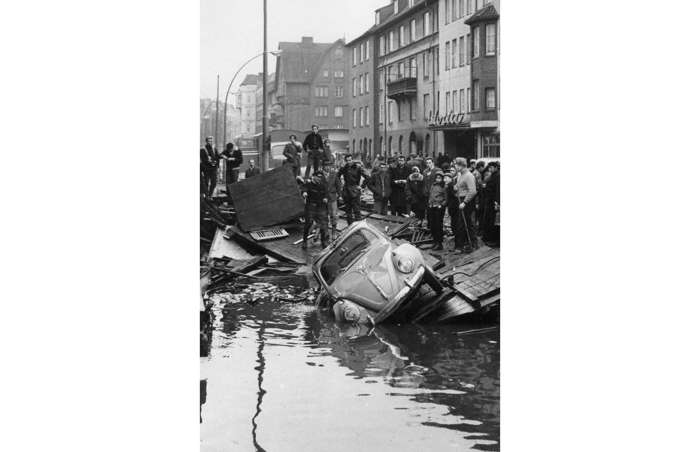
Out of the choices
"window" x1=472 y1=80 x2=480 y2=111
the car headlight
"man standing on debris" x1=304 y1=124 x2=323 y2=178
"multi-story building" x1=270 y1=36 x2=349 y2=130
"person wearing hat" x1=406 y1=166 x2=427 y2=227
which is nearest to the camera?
"window" x1=472 y1=80 x2=480 y2=111

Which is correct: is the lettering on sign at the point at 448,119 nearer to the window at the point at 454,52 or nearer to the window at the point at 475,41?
the window at the point at 454,52

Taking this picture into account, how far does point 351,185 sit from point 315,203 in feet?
2.12

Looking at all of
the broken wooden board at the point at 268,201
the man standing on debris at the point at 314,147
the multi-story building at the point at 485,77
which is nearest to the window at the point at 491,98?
the multi-story building at the point at 485,77

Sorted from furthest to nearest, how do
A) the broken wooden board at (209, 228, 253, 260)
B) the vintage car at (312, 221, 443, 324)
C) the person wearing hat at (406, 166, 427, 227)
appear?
the broken wooden board at (209, 228, 253, 260)
the person wearing hat at (406, 166, 427, 227)
the vintage car at (312, 221, 443, 324)

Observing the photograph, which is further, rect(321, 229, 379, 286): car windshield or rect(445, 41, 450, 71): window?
rect(321, 229, 379, 286): car windshield

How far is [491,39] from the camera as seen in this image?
8.02 m

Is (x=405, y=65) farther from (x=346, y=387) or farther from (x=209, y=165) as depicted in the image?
(x=346, y=387)

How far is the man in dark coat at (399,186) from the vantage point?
13396mm

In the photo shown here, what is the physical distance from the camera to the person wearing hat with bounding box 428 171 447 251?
43.0ft

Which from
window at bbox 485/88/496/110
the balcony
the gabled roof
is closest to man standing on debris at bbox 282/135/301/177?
the balcony

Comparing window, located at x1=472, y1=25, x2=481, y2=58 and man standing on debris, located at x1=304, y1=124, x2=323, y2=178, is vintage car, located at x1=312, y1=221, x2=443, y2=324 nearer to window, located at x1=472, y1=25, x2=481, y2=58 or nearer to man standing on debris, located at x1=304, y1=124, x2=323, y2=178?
man standing on debris, located at x1=304, y1=124, x2=323, y2=178

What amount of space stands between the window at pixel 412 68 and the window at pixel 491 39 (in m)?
0.98

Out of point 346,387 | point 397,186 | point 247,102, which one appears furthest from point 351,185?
point 346,387
